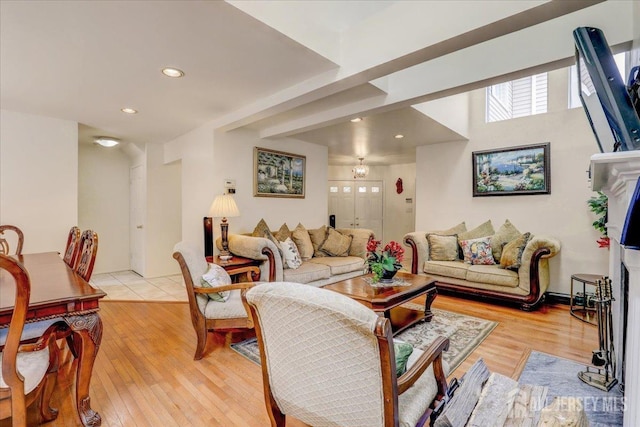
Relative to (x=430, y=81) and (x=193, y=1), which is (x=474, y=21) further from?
(x=193, y=1)

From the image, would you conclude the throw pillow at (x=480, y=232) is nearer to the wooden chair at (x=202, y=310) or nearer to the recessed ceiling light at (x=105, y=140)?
the wooden chair at (x=202, y=310)

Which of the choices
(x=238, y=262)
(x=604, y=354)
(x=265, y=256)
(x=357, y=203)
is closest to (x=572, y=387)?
(x=604, y=354)

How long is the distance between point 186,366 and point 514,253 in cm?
388

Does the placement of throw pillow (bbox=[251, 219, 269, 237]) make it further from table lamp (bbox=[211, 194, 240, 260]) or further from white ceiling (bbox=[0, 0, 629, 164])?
white ceiling (bbox=[0, 0, 629, 164])

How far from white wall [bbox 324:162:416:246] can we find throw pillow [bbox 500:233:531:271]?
357 cm

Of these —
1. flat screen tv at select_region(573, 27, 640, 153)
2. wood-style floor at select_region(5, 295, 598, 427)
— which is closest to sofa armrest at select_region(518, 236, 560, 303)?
wood-style floor at select_region(5, 295, 598, 427)

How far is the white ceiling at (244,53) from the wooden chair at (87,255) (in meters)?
1.37

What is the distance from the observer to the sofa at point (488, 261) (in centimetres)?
361

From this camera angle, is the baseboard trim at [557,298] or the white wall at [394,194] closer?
the baseboard trim at [557,298]

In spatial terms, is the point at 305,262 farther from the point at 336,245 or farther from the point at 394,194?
the point at 394,194

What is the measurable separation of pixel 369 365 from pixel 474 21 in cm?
191

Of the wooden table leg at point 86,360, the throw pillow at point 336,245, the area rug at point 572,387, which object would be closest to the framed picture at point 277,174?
the throw pillow at point 336,245

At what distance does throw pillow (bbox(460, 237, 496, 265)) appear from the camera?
13.8ft

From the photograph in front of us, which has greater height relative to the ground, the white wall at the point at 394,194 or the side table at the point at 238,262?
the white wall at the point at 394,194
